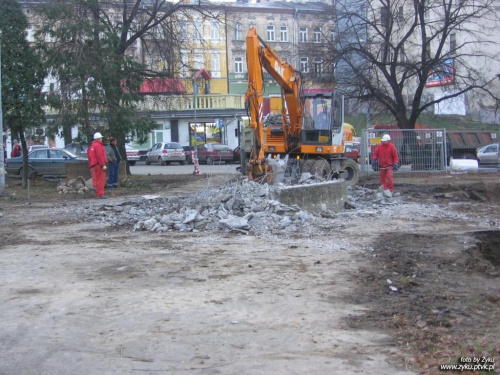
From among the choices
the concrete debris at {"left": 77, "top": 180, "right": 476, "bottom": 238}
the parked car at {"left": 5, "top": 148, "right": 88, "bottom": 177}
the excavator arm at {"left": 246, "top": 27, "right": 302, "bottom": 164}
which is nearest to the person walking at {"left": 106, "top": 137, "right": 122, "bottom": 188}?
the concrete debris at {"left": 77, "top": 180, "right": 476, "bottom": 238}

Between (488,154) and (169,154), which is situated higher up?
(169,154)

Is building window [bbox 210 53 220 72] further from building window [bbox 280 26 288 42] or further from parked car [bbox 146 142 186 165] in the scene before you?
parked car [bbox 146 142 186 165]

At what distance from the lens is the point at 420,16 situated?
25734mm

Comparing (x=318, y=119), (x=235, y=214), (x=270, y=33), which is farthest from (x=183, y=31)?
(x=270, y=33)

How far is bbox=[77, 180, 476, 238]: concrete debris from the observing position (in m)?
10.8

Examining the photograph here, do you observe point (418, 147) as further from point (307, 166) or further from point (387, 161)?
point (307, 166)

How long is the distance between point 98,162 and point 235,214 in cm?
597

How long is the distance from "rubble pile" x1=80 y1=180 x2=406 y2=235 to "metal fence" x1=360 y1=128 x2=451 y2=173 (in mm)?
13007

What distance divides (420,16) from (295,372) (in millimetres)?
24238

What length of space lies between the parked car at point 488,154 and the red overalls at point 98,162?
21.1m

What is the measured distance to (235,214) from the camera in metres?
11.4

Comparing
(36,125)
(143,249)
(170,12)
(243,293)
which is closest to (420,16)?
(170,12)

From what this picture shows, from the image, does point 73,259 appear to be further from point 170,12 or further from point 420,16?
point 420,16

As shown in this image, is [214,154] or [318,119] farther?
[214,154]
